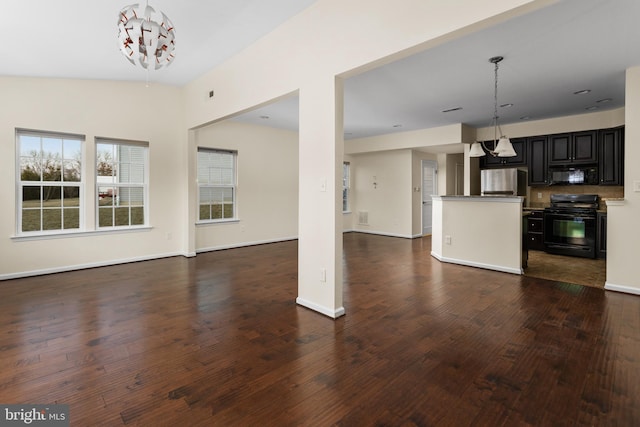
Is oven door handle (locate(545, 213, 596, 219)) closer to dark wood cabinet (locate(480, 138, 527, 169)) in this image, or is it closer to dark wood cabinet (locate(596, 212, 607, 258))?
dark wood cabinet (locate(596, 212, 607, 258))

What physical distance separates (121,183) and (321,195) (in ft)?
12.8

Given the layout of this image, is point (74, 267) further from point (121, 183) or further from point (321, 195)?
point (321, 195)

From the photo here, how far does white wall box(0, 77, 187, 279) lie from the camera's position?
14.4 feet

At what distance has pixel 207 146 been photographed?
6461mm

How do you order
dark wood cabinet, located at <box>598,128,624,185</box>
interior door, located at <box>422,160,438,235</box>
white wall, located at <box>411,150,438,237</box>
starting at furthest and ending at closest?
interior door, located at <box>422,160,438,235</box> → white wall, located at <box>411,150,438,237</box> → dark wood cabinet, located at <box>598,128,624,185</box>

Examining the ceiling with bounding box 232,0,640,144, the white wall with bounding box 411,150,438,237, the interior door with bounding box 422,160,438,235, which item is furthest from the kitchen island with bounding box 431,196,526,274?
the interior door with bounding box 422,160,438,235

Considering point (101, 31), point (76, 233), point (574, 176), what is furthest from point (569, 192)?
point (76, 233)

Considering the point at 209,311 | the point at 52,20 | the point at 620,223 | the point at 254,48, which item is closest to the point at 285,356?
the point at 209,311

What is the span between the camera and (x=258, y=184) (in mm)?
7324

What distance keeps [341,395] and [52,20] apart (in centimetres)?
410

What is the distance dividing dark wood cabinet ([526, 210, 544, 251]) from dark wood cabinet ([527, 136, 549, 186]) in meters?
0.68

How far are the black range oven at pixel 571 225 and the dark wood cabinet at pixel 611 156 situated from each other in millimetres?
399

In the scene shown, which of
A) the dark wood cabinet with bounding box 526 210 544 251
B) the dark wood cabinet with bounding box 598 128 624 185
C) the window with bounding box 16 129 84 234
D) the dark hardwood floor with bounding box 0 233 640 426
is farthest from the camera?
the dark wood cabinet with bounding box 526 210 544 251

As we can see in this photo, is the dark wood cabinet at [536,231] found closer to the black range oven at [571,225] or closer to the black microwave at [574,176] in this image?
the black range oven at [571,225]
